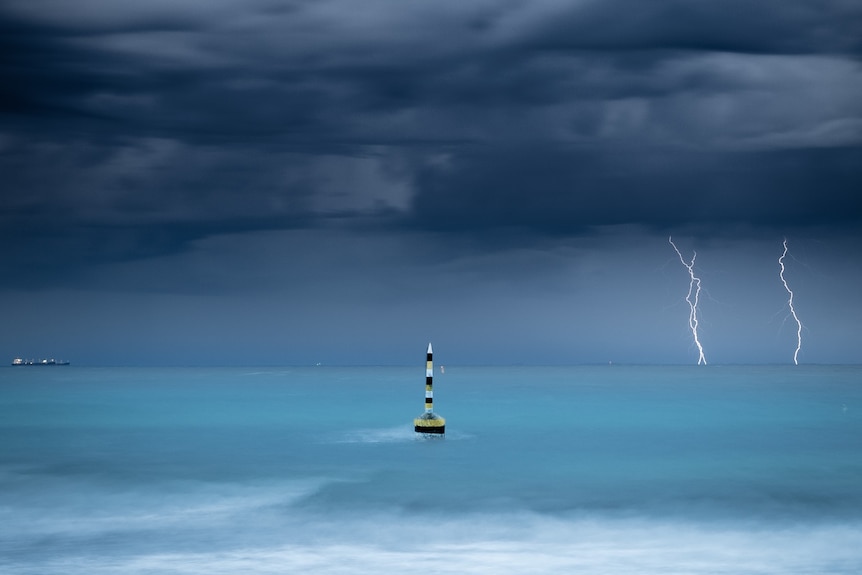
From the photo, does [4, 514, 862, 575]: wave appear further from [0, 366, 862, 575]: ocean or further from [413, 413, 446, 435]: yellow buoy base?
[413, 413, 446, 435]: yellow buoy base

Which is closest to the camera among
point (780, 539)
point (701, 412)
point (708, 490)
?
point (780, 539)

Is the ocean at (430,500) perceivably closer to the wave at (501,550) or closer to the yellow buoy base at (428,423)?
the wave at (501,550)

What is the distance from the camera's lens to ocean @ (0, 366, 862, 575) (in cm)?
1511

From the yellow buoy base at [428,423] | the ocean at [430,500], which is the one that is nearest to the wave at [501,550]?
the ocean at [430,500]

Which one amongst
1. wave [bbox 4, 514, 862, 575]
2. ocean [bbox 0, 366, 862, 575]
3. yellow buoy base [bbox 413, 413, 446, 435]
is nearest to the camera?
wave [bbox 4, 514, 862, 575]

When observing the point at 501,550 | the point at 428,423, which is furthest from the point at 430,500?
the point at 428,423

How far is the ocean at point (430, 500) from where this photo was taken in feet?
49.6

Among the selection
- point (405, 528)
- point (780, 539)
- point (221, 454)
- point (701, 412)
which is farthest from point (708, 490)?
point (701, 412)

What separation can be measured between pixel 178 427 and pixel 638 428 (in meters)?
20.2

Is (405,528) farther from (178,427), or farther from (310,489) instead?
(178,427)

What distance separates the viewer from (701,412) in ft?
181

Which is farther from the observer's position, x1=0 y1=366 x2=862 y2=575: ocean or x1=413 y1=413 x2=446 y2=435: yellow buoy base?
x1=413 y1=413 x2=446 y2=435: yellow buoy base

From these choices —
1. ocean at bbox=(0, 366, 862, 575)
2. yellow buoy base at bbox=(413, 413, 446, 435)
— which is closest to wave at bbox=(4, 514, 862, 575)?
ocean at bbox=(0, 366, 862, 575)

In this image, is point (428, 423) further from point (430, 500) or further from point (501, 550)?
point (501, 550)
